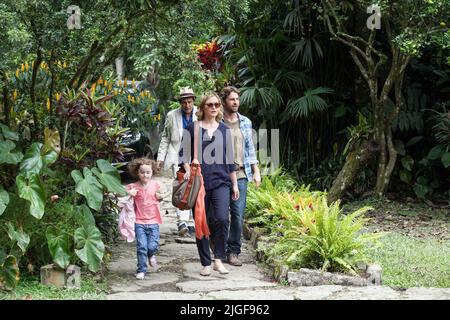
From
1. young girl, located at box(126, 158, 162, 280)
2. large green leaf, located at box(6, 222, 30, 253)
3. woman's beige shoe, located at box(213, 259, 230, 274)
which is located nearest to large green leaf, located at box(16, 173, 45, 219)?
large green leaf, located at box(6, 222, 30, 253)

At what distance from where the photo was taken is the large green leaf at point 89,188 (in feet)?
19.9

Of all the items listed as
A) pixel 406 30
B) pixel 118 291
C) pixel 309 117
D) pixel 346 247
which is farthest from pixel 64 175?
pixel 309 117

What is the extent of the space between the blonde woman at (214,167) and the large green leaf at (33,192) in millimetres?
1403

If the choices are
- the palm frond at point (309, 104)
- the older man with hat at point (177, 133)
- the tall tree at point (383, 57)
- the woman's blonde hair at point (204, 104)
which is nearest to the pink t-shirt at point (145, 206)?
the woman's blonde hair at point (204, 104)

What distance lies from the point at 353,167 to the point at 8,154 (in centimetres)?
616

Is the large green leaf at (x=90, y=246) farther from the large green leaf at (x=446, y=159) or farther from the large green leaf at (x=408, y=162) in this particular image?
the large green leaf at (x=408, y=162)

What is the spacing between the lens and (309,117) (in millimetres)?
12273

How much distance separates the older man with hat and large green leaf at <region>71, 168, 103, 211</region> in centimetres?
219

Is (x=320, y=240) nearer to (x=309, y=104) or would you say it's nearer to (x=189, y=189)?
(x=189, y=189)

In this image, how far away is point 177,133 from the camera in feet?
27.8

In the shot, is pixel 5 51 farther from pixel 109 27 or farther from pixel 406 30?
pixel 406 30

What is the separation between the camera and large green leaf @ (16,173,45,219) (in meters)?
5.66

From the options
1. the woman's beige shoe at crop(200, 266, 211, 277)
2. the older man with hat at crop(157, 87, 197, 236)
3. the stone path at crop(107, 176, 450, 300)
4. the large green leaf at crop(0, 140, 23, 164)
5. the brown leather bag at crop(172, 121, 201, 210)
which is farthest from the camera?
the older man with hat at crop(157, 87, 197, 236)

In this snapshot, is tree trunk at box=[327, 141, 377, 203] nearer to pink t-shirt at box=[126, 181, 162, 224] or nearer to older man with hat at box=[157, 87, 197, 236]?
older man with hat at box=[157, 87, 197, 236]
